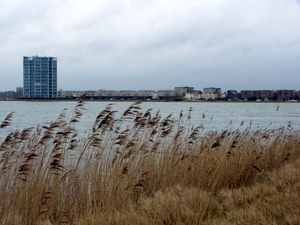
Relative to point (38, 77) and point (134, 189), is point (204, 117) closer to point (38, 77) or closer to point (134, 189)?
point (134, 189)

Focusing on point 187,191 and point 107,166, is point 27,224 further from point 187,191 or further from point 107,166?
point 187,191

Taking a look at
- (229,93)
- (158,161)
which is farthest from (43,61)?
(158,161)

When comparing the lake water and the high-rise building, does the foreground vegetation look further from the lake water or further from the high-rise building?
the high-rise building

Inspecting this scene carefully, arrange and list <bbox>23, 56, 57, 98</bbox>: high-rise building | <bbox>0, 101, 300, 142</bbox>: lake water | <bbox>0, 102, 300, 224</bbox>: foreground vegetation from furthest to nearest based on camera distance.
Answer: <bbox>23, 56, 57, 98</bbox>: high-rise building
<bbox>0, 101, 300, 142</bbox>: lake water
<bbox>0, 102, 300, 224</bbox>: foreground vegetation

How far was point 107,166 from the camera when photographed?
7996mm

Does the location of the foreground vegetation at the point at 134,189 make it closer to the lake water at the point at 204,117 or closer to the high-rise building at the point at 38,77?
the lake water at the point at 204,117

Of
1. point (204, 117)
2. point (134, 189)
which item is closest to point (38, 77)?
point (204, 117)

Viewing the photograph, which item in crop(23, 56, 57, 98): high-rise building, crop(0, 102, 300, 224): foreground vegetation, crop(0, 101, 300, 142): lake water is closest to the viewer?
crop(0, 102, 300, 224): foreground vegetation

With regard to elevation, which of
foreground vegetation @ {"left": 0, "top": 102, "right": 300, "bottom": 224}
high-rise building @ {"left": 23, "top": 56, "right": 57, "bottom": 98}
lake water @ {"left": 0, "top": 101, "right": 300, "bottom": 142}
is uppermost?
high-rise building @ {"left": 23, "top": 56, "right": 57, "bottom": 98}

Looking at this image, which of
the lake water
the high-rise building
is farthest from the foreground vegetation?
the high-rise building

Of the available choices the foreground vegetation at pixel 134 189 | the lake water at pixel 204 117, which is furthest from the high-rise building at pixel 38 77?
the foreground vegetation at pixel 134 189

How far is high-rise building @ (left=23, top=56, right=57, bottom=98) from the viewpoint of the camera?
139750 millimetres

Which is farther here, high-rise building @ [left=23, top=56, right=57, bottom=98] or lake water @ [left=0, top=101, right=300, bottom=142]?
high-rise building @ [left=23, top=56, right=57, bottom=98]

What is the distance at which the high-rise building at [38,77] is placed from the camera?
13975 cm
